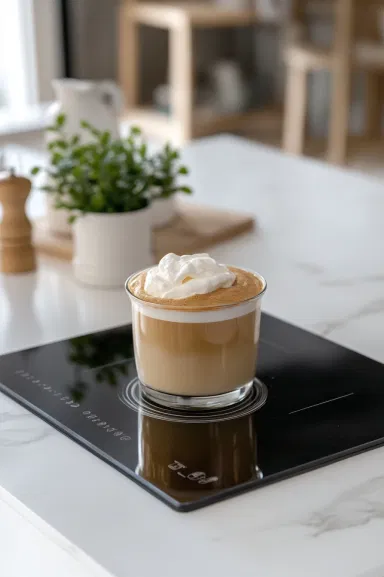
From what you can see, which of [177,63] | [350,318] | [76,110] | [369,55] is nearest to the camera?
[350,318]

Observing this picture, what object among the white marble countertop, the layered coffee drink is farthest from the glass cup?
the white marble countertop

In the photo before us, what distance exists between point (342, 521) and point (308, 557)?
0.19 ft

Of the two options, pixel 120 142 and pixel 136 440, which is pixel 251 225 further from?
pixel 136 440

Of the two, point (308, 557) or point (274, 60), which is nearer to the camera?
point (308, 557)

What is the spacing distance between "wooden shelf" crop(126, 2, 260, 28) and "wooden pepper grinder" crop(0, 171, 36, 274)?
10.0ft

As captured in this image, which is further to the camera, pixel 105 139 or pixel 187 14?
pixel 187 14

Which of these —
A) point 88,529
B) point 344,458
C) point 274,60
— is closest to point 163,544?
point 88,529

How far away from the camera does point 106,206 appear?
4.22ft

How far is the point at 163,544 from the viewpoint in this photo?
2.36 feet

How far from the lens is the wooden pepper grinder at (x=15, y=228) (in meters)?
1.35

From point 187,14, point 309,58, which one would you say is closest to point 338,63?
point 309,58

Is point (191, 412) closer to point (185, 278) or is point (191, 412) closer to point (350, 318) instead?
point (185, 278)

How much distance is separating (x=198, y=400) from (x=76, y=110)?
705mm

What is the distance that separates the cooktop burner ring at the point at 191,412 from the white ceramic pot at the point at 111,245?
346 mm
